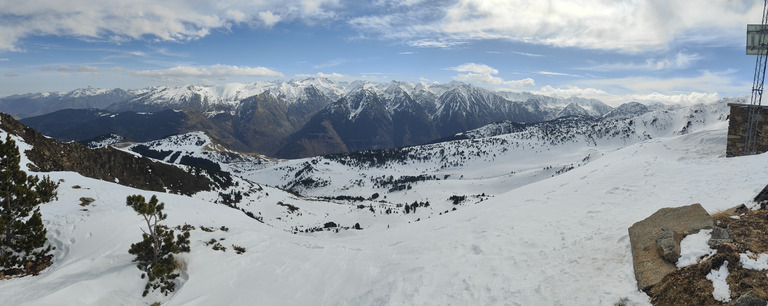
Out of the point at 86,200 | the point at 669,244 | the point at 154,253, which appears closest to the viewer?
the point at 669,244

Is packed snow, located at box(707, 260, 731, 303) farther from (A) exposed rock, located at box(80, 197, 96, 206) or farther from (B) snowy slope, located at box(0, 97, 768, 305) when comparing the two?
(A) exposed rock, located at box(80, 197, 96, 206)

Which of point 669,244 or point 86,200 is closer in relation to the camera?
point 669,244

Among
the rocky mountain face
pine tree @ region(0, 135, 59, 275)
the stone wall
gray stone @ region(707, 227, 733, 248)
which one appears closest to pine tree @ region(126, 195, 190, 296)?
pine tree @ region(0, 135, 59, 275)

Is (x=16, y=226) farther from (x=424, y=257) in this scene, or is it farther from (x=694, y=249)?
(x=694, y=249)

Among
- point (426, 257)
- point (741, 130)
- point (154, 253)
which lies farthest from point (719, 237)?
point (741, 130)

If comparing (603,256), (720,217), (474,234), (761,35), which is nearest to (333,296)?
(474,234)

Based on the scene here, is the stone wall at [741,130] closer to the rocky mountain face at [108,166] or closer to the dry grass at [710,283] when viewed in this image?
the dry grass at [710,283]
